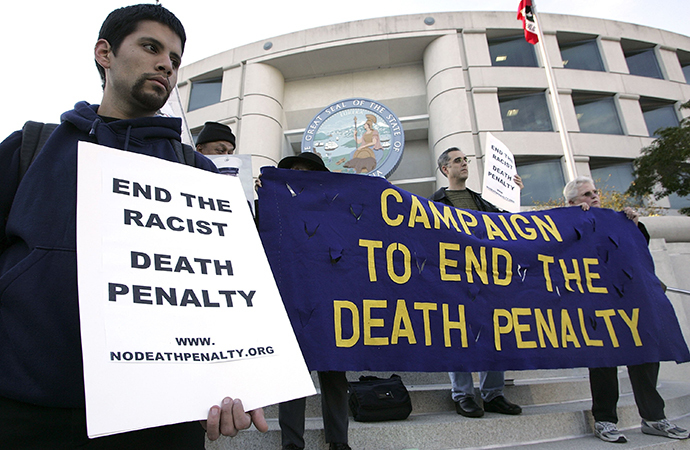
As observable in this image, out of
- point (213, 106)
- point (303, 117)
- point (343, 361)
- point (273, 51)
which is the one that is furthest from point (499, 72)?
point (343, 361)

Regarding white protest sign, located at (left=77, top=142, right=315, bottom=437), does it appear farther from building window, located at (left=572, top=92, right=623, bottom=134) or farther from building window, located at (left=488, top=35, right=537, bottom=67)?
building window, located at (left=572, top=92, right=623, bottom=134)

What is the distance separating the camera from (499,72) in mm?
14328

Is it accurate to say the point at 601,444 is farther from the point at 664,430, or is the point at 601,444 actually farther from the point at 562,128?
the point at 562,128

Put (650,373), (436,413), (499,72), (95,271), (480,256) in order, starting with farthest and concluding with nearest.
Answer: (499,72) → (436,413) → (650,373) → (480,256) → (95,271)

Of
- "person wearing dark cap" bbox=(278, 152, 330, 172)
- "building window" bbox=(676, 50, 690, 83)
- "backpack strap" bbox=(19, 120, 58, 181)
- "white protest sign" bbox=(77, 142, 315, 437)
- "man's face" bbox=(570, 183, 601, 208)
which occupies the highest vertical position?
"building window" bbox=(676, 50, 690, 83)

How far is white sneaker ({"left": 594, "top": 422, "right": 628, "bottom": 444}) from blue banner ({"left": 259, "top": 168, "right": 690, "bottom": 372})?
48 centimetres

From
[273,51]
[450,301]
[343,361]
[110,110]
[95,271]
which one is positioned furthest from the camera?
[273,51]

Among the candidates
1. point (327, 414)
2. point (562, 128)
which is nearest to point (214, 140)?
point (327, 414)

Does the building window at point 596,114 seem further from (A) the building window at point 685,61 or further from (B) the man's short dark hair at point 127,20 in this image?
(B) the man's short dark hair at point 127,20

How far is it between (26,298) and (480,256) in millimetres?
2437

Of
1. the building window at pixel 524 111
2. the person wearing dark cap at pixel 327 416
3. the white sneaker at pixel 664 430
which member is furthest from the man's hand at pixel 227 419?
the building window at pixel 524 111

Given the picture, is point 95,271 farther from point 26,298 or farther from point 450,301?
point 450,301

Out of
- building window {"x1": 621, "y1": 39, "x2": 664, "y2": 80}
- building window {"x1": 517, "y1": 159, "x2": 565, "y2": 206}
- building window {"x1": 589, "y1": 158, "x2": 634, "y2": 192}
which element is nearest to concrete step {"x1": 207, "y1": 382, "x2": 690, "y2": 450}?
building window {"x1": 517, "y1": 159, "x2": 565, "y2": 206}

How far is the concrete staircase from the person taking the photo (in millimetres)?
2570
